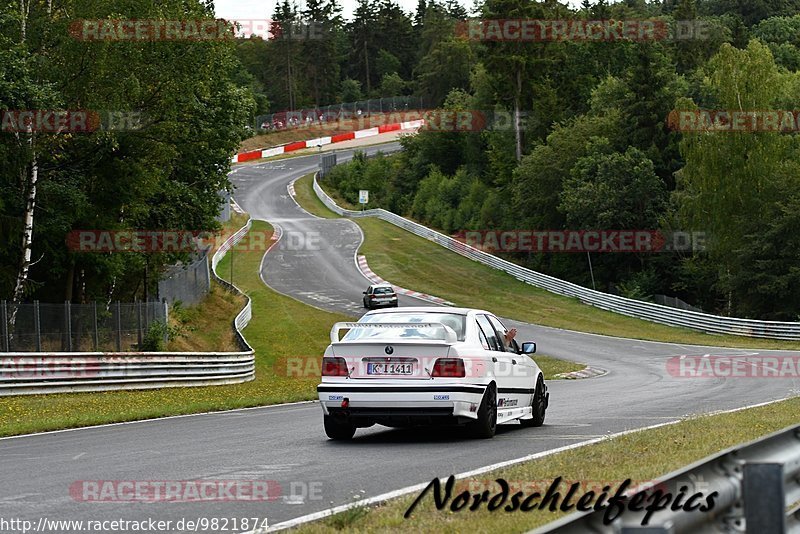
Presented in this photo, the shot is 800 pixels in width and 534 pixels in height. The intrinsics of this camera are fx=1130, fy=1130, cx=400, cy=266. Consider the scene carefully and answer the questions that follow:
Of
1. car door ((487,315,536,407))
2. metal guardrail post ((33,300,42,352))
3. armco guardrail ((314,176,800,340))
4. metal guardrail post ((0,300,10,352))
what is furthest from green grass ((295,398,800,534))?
armco guardrail ((314,176,800,340))

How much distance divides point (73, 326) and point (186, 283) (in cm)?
1879

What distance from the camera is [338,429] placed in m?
13.6

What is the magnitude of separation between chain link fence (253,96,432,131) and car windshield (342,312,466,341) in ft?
387

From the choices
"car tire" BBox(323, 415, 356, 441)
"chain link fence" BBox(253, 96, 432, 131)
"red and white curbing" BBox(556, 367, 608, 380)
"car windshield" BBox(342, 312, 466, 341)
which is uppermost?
"chain link fence" BBox(253, 96, 432, 131)

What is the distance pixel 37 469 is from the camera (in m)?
10.8

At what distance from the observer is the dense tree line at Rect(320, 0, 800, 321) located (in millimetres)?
58125

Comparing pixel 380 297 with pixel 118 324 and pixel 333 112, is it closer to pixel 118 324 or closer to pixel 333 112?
pixel 118 324

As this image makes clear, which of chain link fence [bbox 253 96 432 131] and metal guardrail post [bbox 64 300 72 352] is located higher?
chain link fence [bbox 253 96 432 131]

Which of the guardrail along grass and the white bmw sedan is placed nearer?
the white bmw sedan

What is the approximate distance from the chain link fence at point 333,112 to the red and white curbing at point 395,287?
6378cm

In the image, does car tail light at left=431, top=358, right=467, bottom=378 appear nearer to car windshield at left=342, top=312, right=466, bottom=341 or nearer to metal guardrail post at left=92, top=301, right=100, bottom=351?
car windshield at left=342, top=312, right=466, bottom=341

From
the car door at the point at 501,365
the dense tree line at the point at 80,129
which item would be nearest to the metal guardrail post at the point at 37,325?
the dense tree line at the point at 80,129

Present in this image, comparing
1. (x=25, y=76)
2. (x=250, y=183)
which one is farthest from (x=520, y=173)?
Answer: (x=25, y=76)

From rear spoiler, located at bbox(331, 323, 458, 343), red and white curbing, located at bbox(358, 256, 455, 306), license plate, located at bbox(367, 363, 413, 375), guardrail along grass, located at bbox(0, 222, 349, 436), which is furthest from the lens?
red and white curbing, located at bbox(358, 256, 455, 306)
